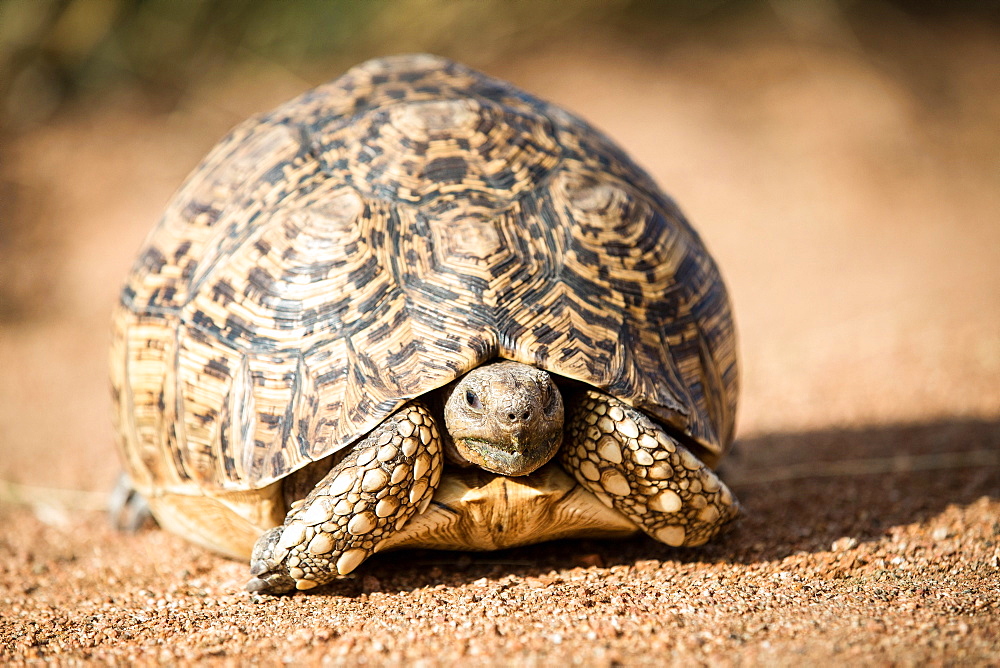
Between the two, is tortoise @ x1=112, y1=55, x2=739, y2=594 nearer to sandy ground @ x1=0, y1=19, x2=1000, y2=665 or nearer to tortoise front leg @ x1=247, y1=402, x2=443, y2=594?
tortoise front leg @ x1=247, y1=402, x2=443, y2=594

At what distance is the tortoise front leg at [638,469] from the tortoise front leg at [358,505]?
1.47ft

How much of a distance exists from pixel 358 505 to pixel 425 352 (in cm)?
48

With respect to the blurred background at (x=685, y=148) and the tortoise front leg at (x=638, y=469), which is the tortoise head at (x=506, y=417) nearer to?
the tortoise front leg at (x=638, y=469)

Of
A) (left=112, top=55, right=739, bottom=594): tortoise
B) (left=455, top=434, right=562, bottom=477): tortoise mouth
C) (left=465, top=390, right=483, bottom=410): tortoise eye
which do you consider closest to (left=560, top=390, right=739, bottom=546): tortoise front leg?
(left=112, top=55, right=739, bottom=594): tortoise

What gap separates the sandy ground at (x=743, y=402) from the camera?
96.8 inches

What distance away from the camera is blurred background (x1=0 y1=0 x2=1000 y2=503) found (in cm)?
593

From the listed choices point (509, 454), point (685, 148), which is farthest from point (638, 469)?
point (685, 148)

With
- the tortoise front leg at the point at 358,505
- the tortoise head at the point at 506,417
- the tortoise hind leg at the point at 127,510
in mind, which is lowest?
the tortoise hind leg at the point at 127,510

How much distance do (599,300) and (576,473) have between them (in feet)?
1.79

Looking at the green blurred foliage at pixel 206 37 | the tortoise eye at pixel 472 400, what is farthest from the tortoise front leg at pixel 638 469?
the green blurred foliage at pixel 206 37

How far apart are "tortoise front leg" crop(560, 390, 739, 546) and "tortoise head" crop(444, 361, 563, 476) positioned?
0.43 feet

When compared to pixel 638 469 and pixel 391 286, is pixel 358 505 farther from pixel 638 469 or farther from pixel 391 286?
pixel 638 469

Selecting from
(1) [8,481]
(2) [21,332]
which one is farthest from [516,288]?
A: (2) [21,332]

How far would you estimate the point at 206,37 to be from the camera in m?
10.0
